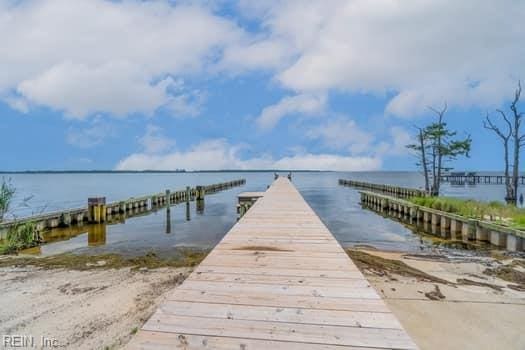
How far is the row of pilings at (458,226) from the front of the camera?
30.8 feet

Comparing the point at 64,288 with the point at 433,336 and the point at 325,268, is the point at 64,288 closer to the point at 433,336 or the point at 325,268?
the point at 325,268

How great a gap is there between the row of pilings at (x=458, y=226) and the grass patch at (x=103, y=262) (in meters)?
9.21

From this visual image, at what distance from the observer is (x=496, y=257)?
27.7ft

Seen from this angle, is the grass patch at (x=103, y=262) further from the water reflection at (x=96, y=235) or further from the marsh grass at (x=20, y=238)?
the water reflection at (x=96, y=235)

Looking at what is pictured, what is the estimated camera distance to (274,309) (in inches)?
93.6

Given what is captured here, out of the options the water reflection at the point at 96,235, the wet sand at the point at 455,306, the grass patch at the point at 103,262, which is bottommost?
the water reflection at the point at 96,235

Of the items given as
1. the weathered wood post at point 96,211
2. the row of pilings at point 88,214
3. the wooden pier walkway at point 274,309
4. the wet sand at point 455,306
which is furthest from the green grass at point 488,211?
the weathered wood post at point 96,211

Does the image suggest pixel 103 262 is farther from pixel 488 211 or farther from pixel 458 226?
pixel 488 211

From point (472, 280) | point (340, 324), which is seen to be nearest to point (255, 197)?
point (472, 280)

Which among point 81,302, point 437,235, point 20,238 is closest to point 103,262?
point 81,302

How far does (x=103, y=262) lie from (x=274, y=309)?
22.3ft

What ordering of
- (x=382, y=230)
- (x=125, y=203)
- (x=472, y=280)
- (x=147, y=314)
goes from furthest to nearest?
(x=125, y=203) < (x=382, y=230) < (x=472, y=280) < (x=147, y=314)

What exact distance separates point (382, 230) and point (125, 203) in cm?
1627

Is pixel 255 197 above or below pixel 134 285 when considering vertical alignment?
above
